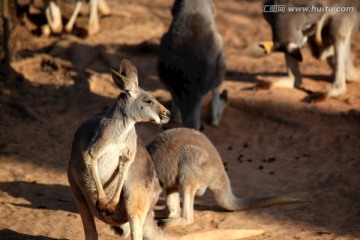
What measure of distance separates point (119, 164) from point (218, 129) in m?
4.38

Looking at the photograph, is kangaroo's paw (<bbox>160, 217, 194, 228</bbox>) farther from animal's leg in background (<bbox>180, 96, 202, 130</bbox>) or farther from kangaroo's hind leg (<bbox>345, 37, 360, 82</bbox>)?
kangaroo's hind leg (<bbox>345, 37, 360, 82</bbox>)

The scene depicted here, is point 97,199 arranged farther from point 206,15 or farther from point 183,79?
point 206,15

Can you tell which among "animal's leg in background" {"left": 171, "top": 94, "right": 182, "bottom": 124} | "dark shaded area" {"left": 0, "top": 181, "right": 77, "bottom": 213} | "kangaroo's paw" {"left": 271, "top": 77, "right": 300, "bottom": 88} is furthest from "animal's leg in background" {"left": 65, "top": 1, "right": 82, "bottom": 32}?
"dark shaded area" {"left": 0, "top": 181, "right": 77, "bottom": 213}

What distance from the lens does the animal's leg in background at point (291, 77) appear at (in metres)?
9.47

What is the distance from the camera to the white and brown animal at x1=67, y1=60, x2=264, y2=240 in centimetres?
436

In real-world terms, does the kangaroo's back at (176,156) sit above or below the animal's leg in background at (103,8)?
below

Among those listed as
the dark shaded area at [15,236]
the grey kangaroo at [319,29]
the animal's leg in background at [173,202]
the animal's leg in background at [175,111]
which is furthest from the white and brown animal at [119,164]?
the grey kangaroo at [319,29]

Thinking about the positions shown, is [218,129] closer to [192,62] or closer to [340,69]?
[192,62]

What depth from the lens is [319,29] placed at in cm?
895

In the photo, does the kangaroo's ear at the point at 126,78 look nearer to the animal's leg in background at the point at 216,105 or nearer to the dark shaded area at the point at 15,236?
the dark shaded area at the point at 15,236

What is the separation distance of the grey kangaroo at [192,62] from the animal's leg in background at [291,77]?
1.02m

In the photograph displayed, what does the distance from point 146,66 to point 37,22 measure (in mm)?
2698

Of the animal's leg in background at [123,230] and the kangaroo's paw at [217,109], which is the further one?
the kangaroo's paw at [217,109]
